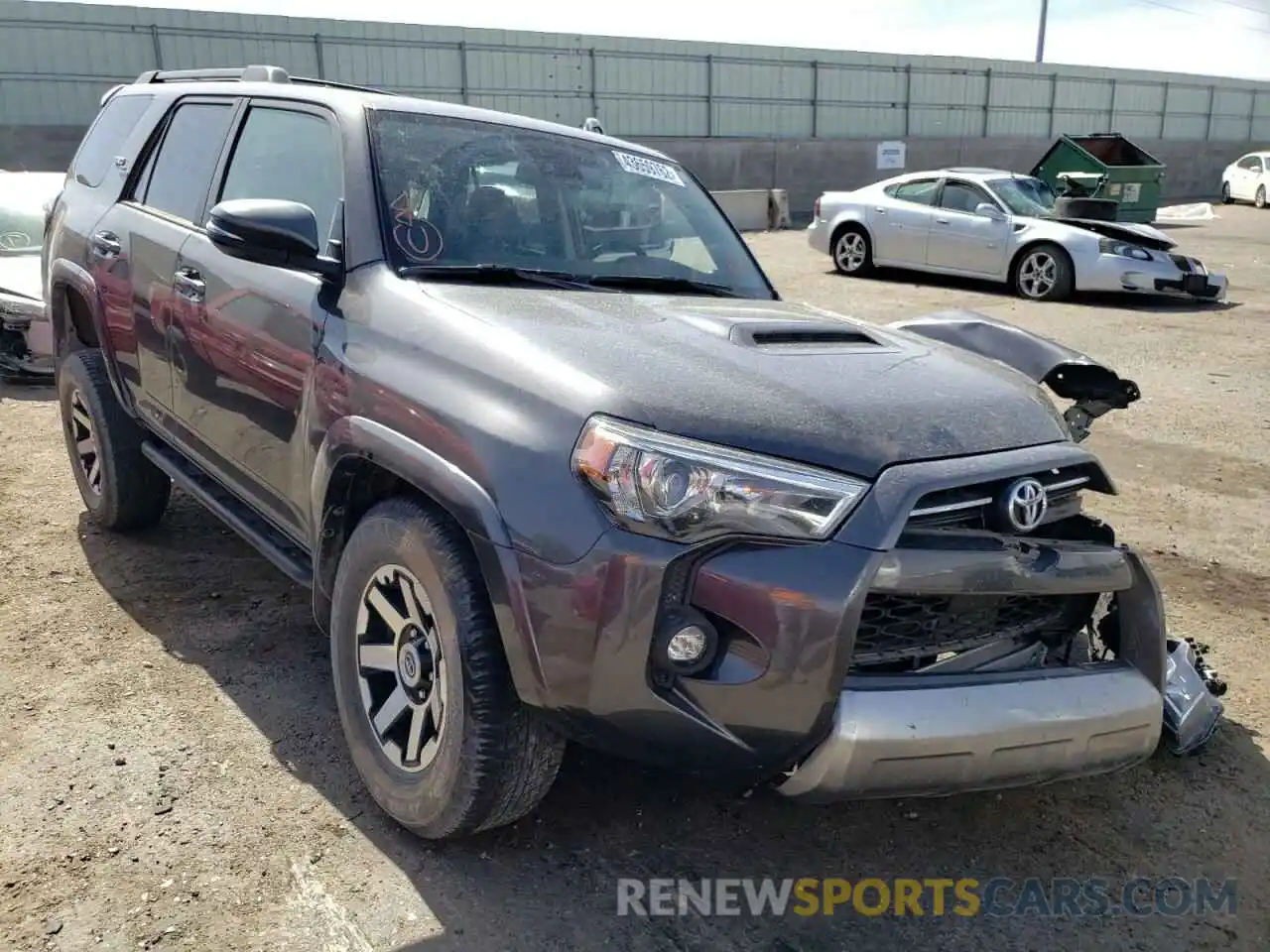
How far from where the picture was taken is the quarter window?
132 inches

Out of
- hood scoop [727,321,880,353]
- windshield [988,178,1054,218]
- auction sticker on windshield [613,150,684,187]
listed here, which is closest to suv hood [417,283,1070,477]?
hood scoop [727,321,880,353]

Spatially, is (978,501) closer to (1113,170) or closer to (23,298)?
(23,298)

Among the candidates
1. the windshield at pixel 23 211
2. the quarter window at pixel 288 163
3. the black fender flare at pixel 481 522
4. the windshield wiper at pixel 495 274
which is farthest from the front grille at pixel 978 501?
the windshield at pixel 23 211

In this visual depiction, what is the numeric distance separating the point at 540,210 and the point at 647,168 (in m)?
0.71

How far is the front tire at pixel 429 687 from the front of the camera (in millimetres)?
2504

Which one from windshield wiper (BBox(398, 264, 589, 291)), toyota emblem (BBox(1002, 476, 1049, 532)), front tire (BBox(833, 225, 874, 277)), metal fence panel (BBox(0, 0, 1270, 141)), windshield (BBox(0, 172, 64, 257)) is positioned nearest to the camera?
toyota emblem (BBox(1002, 476, 1049, 532))

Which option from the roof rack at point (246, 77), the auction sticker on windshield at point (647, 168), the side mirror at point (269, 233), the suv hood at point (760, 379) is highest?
the roof rack at point (246, 77)

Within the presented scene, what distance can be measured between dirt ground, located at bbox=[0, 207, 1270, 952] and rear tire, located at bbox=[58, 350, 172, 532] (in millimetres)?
300

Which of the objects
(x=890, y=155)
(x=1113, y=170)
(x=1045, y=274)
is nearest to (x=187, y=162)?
(x=1045, y=274)

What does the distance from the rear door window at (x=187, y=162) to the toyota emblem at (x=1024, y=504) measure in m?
2.96

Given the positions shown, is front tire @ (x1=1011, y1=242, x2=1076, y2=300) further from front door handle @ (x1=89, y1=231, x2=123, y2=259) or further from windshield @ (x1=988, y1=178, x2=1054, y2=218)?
front door handle @ (x1=89, y1=231, x2=123, y2=259)

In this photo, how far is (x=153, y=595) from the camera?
14.4 feet

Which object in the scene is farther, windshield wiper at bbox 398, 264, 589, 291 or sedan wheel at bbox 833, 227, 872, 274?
sedan wheel at bbox 833, 227, 872, 274

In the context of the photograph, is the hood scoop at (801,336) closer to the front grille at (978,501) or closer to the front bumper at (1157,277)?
the front grille at (978,501)
